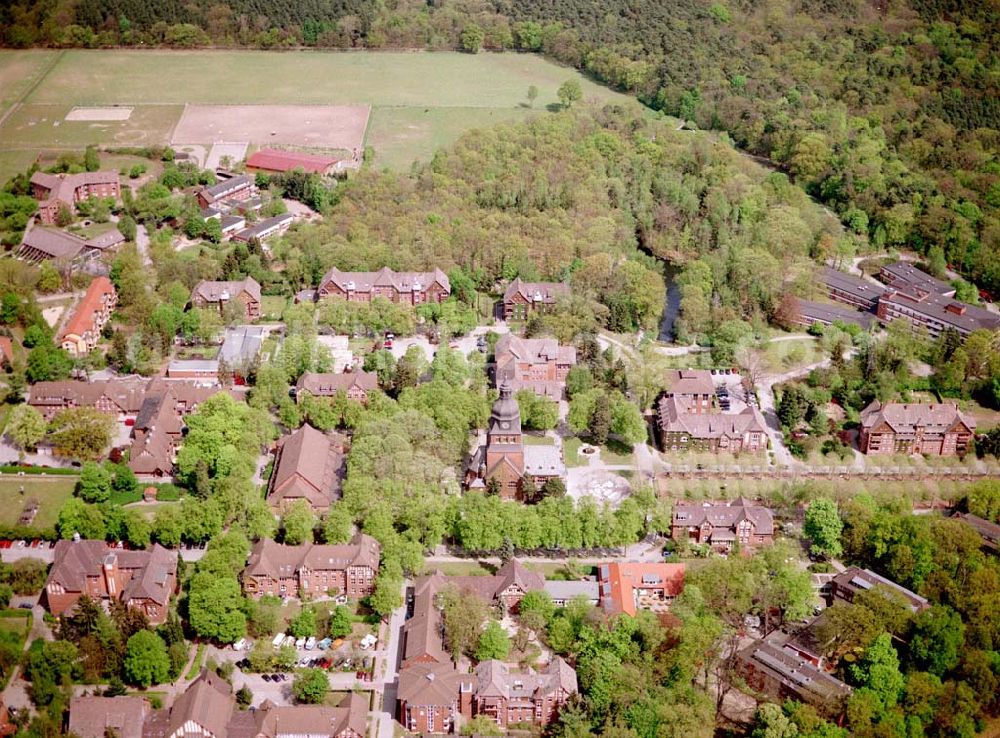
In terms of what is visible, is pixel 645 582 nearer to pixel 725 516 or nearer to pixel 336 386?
pixel 725 516

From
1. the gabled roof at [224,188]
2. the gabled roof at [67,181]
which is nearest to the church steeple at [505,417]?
the gabled roof at [224,188]

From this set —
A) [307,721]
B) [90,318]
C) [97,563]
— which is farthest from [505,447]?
[90,318]

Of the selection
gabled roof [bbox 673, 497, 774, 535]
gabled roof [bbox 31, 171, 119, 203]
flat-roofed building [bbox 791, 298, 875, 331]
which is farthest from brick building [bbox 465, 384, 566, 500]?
gabled roof [bbox 31, 171, 119, 203]

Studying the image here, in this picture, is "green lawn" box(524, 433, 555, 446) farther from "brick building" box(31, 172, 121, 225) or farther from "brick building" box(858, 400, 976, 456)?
"brick building" box(31, 172, 121, 225)

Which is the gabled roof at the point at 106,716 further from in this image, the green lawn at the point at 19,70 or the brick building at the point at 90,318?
the green lawn at the point at 19,70

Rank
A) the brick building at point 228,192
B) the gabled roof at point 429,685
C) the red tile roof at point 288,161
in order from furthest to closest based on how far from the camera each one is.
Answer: the red tile roof at point 288,161
the brick building at point 228,192
the gabled roof at point 429,685

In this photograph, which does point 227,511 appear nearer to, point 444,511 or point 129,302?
point 444,511
